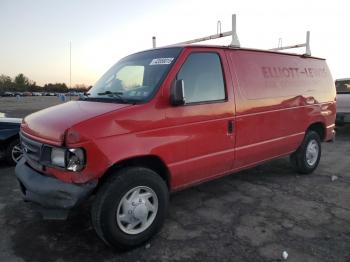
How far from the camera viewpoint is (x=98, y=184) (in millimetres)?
3375

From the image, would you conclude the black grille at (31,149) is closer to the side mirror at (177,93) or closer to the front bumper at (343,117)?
the side mirror at (177,93)

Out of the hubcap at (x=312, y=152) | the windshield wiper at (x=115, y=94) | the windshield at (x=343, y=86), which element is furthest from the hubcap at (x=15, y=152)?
the windshield at (x=343, y=86)

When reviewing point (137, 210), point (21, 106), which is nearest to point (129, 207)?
point (137, 210)

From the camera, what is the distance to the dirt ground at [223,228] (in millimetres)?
3379

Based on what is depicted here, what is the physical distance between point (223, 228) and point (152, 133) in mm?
1387

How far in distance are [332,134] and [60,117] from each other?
516 centimetres

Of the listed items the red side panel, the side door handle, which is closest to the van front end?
the side door handle

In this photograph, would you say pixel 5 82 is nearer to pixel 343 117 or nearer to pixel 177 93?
pixel 343 117

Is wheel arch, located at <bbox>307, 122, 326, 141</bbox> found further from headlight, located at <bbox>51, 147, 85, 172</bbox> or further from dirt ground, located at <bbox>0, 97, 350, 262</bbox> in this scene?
headlight, located at <bbox>51, 147, 85, 172</bbox>

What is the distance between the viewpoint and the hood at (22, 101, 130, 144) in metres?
3.24

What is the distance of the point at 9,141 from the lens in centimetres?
→ 671

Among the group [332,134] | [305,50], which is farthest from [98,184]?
[305,50]

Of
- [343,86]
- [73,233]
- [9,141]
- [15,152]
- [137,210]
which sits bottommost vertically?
[73,233]

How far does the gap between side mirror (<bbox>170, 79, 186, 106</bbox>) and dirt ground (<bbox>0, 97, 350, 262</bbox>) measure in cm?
145
